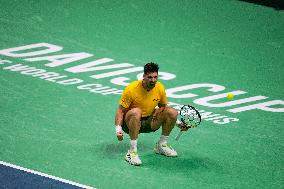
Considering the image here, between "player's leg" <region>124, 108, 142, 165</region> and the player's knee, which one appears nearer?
"player's leg" <region>124, 108, 142, 165</region>

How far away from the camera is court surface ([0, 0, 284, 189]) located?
40.3 ft

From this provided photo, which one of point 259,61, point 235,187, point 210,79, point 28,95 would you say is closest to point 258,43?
point 259,61

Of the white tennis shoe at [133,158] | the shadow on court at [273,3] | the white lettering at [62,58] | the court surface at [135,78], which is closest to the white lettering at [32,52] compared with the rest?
the court surface at [135,78]

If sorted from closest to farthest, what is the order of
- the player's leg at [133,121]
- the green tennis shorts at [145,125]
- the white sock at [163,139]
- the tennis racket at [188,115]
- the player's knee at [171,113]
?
the player's leg at [133,121] < the tennis racket at [188,115] < the player's knee at [171,113] < the green tennis shorts at [145,125] < the white sock at [163,139]

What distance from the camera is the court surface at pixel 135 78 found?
12.3 metres

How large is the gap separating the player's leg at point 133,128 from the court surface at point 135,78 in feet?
0.56

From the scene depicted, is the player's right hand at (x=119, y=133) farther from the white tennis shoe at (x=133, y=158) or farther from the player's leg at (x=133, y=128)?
the white tennis shoe at (x=133, y=158)

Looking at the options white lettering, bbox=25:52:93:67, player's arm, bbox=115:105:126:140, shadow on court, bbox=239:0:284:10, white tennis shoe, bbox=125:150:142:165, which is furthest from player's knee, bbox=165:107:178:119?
shadow on court, bbox=239:0:284:10

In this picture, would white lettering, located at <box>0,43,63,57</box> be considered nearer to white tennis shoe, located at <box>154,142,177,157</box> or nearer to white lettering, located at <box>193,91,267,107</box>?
white lettering, located at <box>193,91,267,107</box>

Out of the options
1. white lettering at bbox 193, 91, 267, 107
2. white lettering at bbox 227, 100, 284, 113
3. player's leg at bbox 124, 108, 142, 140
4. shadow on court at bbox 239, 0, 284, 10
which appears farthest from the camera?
shadow on court at bbox 239, 0, 284, 10

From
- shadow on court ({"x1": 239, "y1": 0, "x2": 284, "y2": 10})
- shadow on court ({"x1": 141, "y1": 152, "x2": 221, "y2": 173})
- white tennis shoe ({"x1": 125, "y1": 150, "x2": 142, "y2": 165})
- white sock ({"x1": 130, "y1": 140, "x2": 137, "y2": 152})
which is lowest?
shadow on court ({"x1": 141, "y1": 152, "x2": 221, "y2": 173})

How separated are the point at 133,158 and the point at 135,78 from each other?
3.89m

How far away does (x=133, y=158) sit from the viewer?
1234cm

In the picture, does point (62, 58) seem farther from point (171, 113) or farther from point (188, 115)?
point (188, 115)
